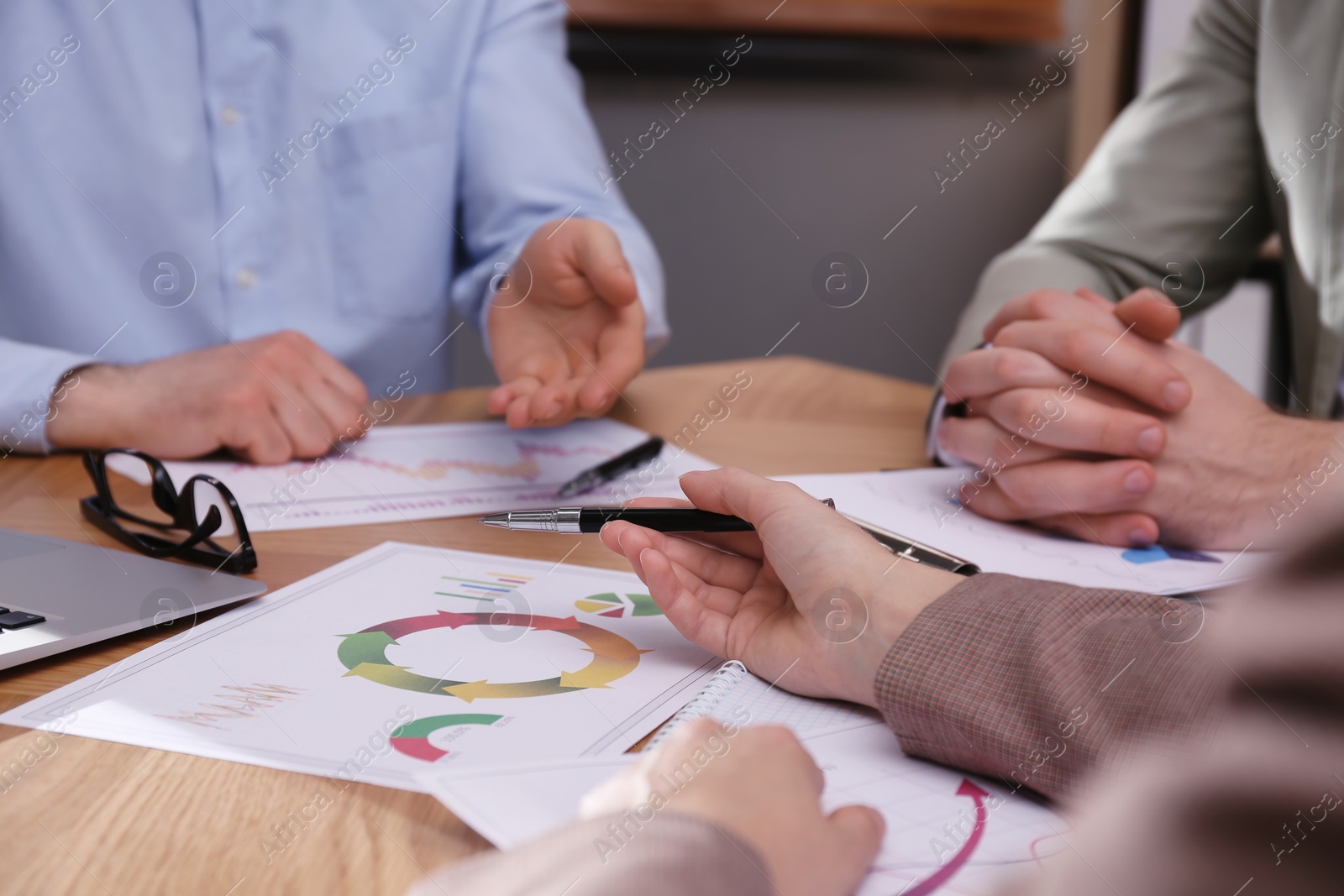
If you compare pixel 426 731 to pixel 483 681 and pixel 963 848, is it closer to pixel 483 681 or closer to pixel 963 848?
pixel 483 681

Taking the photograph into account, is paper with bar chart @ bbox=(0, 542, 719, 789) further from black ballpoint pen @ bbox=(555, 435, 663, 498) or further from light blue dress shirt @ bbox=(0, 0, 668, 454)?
light blue dress shirt @ bbox=(0, 0, 668, 454)

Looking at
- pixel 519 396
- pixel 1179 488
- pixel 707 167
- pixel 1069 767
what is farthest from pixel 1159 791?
pixel 707 167

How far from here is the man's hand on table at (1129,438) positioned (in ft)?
2.31

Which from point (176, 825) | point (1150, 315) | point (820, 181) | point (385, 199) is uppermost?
point (385, 199)

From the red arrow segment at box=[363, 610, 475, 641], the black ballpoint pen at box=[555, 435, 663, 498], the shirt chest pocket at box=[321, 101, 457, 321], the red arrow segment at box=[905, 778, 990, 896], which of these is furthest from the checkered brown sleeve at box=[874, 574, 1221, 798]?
the shirt chest pocket at box=[321, 101, 457, 321]

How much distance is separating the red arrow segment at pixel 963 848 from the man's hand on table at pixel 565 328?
53 centimetres

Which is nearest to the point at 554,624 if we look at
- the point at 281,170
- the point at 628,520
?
the point at 628,520

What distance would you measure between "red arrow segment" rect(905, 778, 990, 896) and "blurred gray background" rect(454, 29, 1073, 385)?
179cm

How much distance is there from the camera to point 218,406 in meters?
0.84

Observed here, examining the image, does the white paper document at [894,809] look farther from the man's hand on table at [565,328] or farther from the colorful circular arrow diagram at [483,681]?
the man's hand on table at [565,328]

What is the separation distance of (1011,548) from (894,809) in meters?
0.35

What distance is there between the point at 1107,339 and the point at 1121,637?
36 centimetres

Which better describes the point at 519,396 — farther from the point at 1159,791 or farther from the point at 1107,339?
the point at 1159,791

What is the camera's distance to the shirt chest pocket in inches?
51.1
